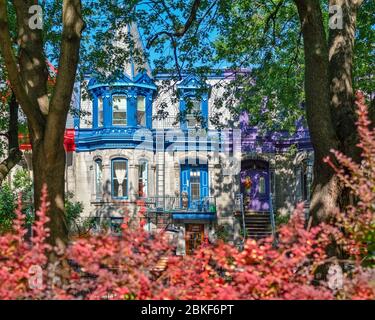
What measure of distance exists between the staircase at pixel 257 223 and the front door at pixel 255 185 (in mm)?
960

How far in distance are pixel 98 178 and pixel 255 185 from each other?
9165 millimetres

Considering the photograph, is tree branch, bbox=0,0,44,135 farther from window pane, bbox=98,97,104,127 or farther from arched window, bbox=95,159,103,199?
window pane, bbox=98,97,104,127

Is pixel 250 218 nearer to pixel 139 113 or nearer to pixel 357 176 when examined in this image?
pixel 139 113

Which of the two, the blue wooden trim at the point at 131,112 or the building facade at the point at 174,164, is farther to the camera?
the blue wooden trim at the point at 131,112

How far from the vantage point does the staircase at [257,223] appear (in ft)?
95.0

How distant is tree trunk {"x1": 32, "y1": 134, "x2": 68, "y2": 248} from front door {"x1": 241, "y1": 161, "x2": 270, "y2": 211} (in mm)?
22905

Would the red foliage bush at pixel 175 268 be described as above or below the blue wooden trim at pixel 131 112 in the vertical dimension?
below

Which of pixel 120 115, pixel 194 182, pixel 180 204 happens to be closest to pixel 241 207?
pixel 194 182

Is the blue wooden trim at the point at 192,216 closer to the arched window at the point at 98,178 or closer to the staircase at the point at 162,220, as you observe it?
the staircase at the point at 162,220

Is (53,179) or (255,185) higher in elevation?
(255,185)

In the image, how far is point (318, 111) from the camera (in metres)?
9.23

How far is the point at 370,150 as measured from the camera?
5500 mm

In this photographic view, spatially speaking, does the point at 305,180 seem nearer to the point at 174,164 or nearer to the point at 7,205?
the point at 174,164

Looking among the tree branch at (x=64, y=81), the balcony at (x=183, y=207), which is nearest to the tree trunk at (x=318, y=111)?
the tree branch at (x=64, y=81)
